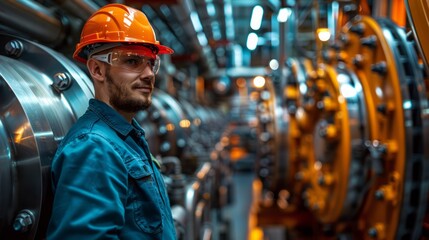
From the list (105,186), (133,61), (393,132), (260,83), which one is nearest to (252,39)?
(260,83)

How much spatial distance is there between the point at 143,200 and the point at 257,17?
22.1ft

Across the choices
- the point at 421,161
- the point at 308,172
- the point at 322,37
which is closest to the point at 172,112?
the point at 308,172

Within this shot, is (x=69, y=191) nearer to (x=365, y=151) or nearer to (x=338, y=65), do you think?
(x=365, y=151)

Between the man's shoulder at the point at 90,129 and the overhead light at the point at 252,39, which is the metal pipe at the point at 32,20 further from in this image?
the overhead light at the point at 252,39

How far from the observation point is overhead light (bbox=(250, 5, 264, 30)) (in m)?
6.88

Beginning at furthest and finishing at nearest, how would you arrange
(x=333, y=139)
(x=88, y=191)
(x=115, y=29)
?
(x=333, y=139), (x=115, y=29), (x=88, y=191)

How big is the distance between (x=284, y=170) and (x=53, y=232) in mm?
3329

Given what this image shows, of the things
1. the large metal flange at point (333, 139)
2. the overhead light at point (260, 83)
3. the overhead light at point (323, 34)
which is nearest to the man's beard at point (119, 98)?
the large metal flange at point (333, 139)

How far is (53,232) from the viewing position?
0.94 metres

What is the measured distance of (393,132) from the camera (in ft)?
6.62

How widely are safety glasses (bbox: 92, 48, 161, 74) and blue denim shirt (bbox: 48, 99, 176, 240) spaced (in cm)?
12

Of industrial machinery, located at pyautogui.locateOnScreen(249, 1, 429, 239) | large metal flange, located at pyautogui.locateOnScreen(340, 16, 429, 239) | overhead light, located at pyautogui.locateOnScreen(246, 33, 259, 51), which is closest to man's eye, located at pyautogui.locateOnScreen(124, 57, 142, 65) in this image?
industrial machinery, located at pyautogui.locateOnScreen(249, 1, 429, 239)

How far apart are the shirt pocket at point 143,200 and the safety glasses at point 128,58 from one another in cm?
27

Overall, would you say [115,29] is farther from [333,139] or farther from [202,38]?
[202,38]
